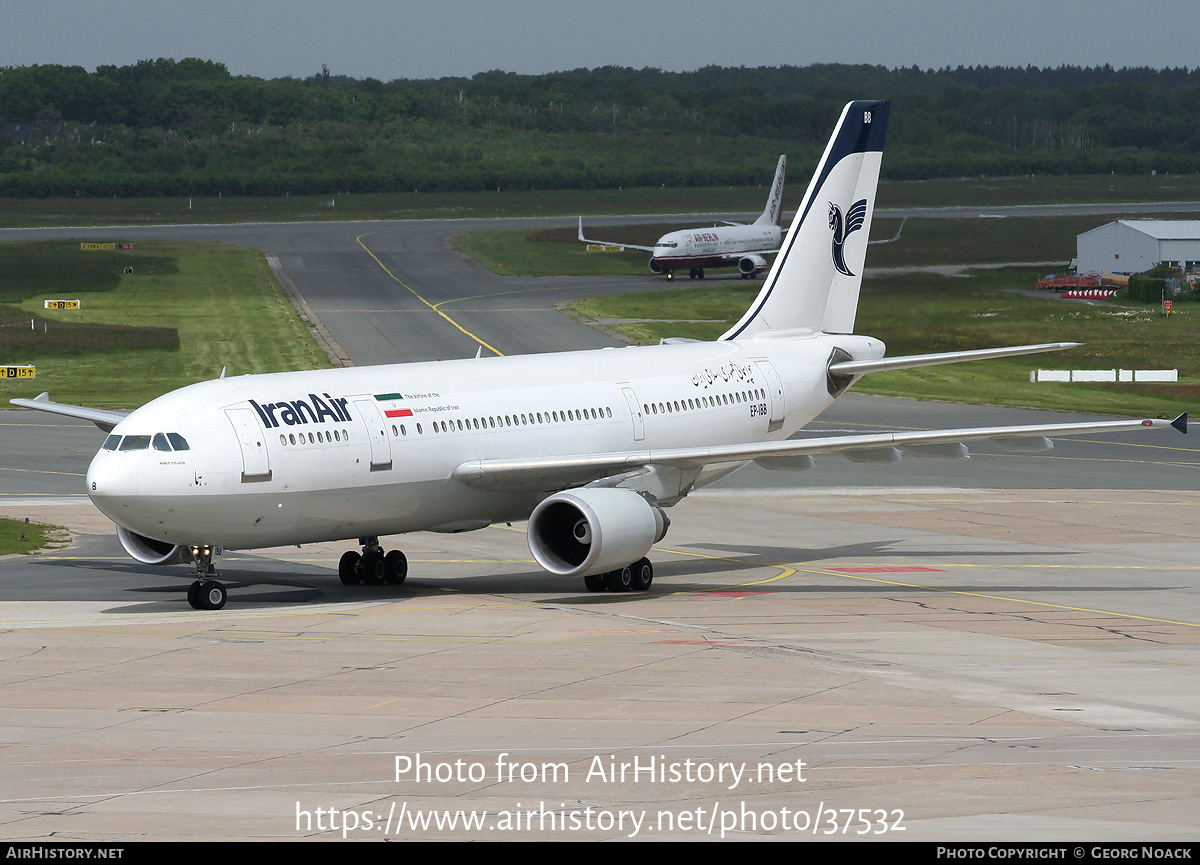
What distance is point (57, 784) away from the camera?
18.9 meters

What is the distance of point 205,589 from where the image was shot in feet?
109

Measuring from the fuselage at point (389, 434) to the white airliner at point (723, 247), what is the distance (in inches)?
3115

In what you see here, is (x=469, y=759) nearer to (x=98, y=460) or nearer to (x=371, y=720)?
(x=371, y=720)

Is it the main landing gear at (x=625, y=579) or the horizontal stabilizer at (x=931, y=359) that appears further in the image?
the horizontal stabilizer at (x=931, y=359)

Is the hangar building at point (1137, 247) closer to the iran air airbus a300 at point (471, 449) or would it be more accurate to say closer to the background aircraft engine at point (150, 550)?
the iran air airbus a300 at point (471, 449)

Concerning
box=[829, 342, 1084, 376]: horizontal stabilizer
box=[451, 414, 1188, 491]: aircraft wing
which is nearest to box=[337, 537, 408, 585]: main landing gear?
box=[451, 414, 1188, 491]: aircraft wing

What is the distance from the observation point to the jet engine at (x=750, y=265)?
122062 millimetres

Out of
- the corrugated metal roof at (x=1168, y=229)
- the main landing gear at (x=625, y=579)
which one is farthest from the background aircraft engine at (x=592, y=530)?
the corrugated metal roof at (x=1168, y=229)

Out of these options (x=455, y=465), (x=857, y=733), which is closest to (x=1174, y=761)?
(x=857, y=733)

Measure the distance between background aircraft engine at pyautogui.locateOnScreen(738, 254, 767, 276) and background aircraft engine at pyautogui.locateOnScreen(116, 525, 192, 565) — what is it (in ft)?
298

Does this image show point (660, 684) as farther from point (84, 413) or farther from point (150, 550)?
point (84, 413)

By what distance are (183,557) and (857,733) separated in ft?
58.0

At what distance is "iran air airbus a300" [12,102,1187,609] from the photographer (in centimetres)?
3203

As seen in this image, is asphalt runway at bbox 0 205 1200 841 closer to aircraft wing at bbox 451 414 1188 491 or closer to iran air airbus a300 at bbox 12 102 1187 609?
iran air airbus a300 at bbox 12 102 1187 609
